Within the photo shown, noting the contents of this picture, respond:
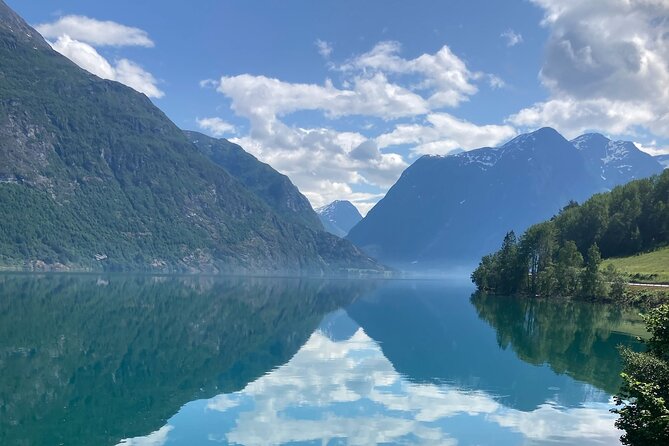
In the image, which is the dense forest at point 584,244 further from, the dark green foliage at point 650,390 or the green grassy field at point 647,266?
the dark green foliage at point 650,390

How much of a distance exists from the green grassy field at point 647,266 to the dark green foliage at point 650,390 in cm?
10548

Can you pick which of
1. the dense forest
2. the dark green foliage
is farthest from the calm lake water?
the dense forest

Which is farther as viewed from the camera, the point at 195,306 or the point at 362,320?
the point at 195,306

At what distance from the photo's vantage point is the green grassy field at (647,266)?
115 m

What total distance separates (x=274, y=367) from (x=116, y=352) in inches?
645

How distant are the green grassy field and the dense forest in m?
6.13

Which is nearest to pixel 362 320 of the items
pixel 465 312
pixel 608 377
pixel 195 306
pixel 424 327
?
pixel 424 327

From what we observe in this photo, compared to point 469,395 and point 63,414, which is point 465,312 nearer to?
point 469,395

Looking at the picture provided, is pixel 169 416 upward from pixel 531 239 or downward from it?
downward

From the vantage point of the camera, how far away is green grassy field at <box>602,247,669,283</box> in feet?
377

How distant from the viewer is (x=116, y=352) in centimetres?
4972

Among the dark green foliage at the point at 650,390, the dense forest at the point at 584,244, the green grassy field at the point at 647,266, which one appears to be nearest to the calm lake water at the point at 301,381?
the dark green foliage at the point at 650,390

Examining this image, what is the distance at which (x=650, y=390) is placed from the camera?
57.2 ft

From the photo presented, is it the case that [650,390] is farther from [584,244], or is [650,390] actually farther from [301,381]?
[584,244]
